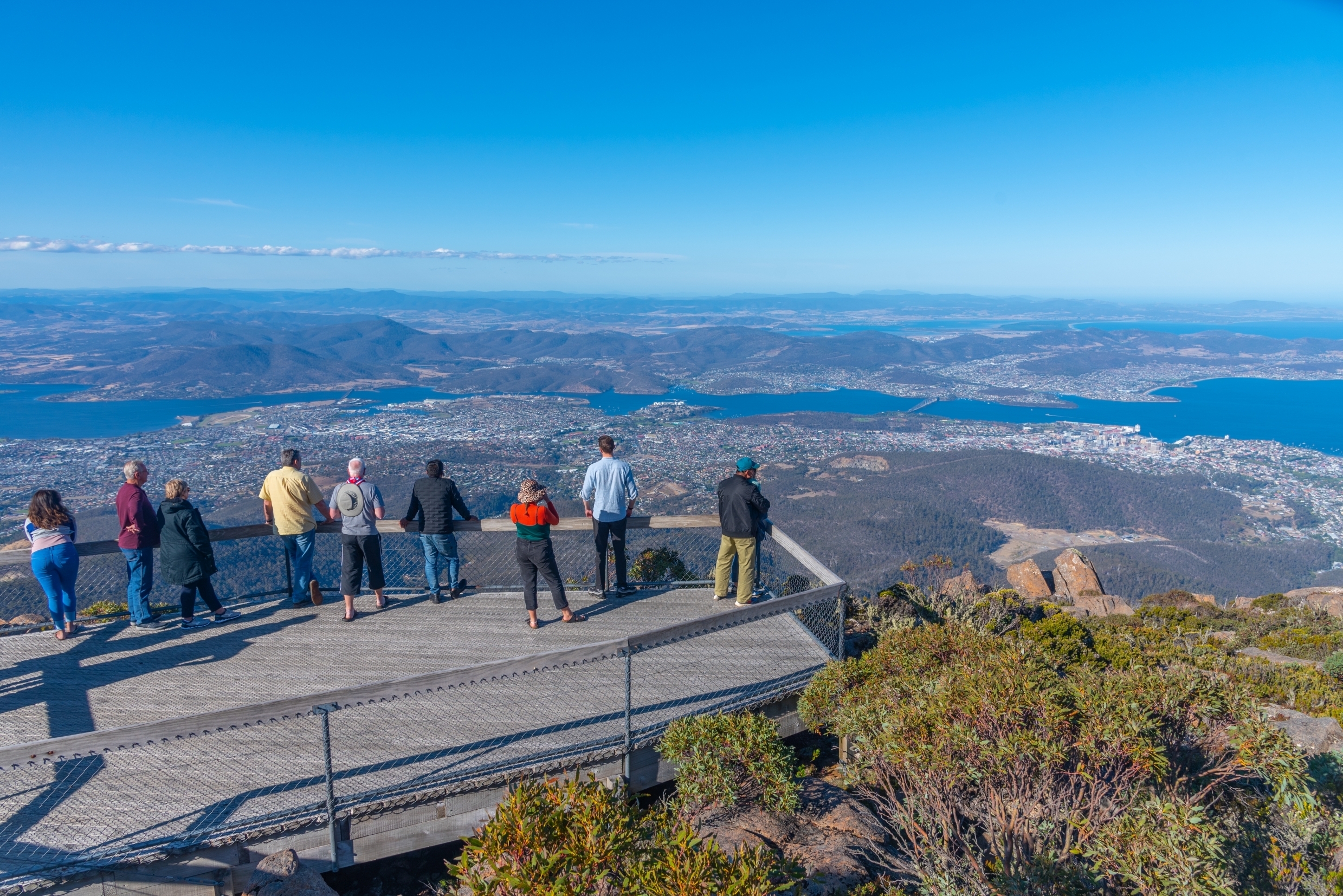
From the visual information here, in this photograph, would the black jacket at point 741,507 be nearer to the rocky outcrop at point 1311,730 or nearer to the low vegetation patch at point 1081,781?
the low vegetation patch at point 1081,781

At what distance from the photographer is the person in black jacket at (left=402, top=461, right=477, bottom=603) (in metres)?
7.29

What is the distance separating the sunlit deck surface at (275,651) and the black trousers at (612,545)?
0.26m

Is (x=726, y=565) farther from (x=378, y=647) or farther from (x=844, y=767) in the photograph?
(x=378, y=647)

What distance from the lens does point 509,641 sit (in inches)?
265

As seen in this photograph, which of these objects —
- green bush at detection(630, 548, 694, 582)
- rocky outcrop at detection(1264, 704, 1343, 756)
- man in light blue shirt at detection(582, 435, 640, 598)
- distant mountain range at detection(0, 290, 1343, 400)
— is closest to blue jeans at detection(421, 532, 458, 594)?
man in light blue shirt at detection(582, 435, 640, 598)

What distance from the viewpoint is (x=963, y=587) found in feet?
47.0

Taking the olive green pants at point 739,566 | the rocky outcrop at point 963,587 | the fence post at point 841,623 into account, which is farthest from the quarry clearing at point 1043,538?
the fence post at point 841,623

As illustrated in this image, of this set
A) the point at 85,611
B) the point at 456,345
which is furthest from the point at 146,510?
the point at 456,345

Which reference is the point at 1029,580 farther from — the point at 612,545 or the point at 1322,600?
the point at 612,545

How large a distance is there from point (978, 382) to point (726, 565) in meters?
156

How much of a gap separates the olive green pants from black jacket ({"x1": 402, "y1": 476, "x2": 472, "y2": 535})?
2.79 metres

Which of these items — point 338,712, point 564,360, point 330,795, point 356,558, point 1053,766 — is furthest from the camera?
point 564,360

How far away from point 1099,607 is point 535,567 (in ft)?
47.2

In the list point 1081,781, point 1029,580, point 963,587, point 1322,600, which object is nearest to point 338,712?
point 1081,781
